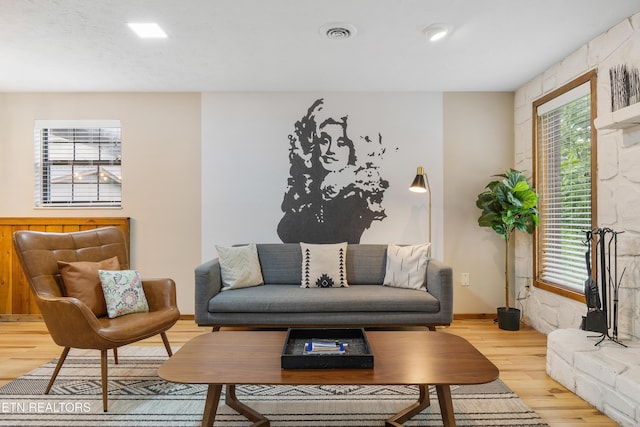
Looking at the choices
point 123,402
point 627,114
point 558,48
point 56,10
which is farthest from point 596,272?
point 56,10

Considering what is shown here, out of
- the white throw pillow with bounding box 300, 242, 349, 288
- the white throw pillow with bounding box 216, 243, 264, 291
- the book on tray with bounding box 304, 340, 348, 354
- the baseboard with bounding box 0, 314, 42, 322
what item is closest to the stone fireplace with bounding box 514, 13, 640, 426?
the book on tray with bounding box 304, 340, 348, 354

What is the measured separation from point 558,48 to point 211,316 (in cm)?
358

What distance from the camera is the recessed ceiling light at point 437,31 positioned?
265cm

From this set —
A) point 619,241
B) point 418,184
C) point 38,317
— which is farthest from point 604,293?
point 38,317

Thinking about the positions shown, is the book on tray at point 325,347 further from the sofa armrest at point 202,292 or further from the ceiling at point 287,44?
the ceiling at point 287,44

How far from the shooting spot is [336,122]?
4.11 metres

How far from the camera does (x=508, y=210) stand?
3.57 meters

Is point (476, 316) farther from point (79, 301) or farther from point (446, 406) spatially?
point (79, 301)

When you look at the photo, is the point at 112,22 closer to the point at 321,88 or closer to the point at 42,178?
the point at 321,88

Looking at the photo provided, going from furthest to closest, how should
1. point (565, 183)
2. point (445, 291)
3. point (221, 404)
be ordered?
1. point (565, 183)
2. point (445, 291)
3. point (221, 404)

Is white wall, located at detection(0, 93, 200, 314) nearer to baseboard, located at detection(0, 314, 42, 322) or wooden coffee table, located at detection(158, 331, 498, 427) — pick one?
baseboard, located at detection(0, 314, 42, 322)

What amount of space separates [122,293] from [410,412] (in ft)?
6.64

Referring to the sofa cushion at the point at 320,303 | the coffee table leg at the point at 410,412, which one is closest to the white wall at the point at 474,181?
the sofa cushion at the point at 320,303

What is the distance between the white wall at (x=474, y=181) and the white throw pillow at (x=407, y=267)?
71 cm
